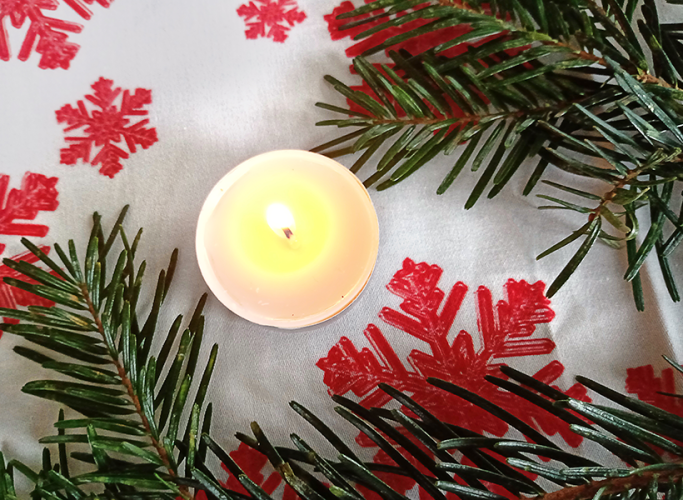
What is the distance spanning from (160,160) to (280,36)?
0.52ft

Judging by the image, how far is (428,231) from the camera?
431 mm

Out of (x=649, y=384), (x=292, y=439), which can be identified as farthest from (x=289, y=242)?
(x=649, y=384)

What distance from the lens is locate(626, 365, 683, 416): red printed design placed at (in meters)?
0.39

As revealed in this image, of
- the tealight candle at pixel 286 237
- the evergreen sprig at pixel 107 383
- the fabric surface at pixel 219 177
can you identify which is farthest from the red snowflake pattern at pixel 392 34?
the evergreen sprig at pixel 107 383

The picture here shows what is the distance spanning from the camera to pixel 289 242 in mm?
402

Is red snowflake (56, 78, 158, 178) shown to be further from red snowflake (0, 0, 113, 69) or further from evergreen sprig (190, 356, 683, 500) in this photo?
evergreen sprig (190, 356, 683, 500)

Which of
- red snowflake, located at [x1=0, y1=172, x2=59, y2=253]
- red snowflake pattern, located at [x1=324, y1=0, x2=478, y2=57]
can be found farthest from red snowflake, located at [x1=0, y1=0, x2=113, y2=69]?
red snowflake pattern, located at [x1=324, y1=0, x2=478, y2=57]

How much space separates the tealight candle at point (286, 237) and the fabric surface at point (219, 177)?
4 centimetres

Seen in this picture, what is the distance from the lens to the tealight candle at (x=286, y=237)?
0.39m

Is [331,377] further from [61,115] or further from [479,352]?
[61,115]

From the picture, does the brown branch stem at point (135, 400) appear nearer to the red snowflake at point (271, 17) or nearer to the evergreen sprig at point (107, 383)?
the evergreen sprig at point (107, 383)

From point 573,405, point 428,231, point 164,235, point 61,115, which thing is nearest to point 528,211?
point 428,231

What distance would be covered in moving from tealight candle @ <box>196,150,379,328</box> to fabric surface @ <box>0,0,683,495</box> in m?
0.04

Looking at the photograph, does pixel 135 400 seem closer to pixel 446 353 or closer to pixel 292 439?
pixel 292 439
